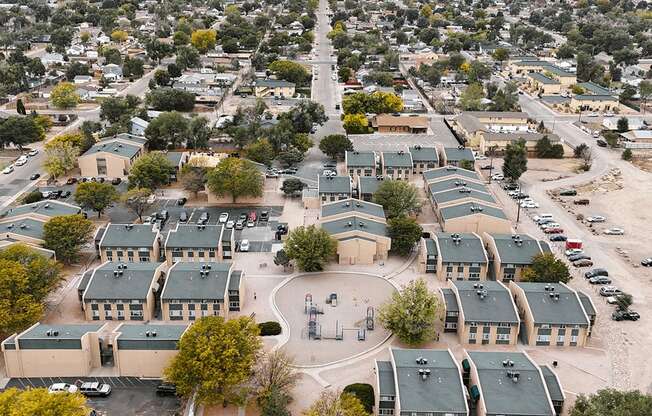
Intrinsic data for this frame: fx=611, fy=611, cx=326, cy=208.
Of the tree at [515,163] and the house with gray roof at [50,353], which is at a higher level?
the tree at [515,163]

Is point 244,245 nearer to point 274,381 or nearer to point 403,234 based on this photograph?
point 403,234

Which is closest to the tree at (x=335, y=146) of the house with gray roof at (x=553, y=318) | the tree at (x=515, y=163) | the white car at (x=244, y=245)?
the tree at (x=515, y=163)

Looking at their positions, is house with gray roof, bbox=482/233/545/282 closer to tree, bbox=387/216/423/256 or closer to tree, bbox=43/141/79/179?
tree, bbox=387/216/423/256

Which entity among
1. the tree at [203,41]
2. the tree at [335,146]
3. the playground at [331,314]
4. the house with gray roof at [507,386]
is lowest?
the playground at [331,314]

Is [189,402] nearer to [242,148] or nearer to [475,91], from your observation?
[242,148]

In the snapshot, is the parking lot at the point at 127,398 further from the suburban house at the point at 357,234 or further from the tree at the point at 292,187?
the tree at the point at 292,187

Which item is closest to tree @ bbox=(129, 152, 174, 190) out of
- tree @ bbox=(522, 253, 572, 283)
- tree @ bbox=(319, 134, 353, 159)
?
tree @ bbox=(319, 134, 353, 159)

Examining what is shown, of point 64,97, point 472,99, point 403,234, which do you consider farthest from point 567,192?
point 64,97
